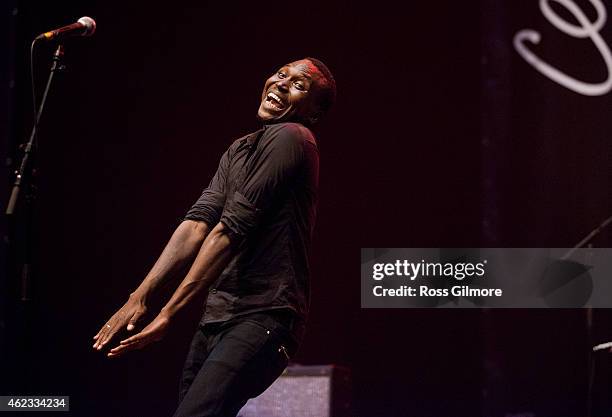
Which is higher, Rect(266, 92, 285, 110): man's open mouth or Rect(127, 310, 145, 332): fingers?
Rect(266, 92, 285, 110): man's open mouth

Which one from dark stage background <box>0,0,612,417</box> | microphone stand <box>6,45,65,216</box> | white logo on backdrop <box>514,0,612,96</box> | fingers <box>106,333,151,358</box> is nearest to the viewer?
fingers <box>106,333,151,358</box>

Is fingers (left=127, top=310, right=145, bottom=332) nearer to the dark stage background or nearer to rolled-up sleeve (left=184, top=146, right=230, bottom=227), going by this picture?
rolled-up sleeve (left=184, top=146, right=230, bottom=227)

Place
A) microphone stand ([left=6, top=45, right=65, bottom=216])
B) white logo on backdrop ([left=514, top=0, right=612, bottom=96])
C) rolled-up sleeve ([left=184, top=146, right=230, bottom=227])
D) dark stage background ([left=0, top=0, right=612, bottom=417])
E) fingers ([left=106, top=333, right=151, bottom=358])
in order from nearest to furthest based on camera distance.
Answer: fingers ([left=106, top=333, right=151, bottom=358])
rolled-up sleeve ([left=184, top=146, right=230, bottom=227])
microphone stand ([left=6, top=45, right=65, bottom=216])
dark stage background ([left=0, top=0, right=612, bottom=417])
white logo on backdrop ([left=514, top=0, right=612, bottom=96])

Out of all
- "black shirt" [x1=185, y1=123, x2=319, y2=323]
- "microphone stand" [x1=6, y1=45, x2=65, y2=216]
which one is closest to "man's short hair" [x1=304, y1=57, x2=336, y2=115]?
"black shirt" [x1=185, y1=123, x2=319, y2=323]

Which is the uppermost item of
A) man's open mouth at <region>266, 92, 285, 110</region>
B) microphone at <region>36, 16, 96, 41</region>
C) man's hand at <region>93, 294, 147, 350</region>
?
microphone at <region>36, 16, 96, 41</region>

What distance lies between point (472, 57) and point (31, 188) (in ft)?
10.2

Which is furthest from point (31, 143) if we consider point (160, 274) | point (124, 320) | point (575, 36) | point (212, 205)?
point (575, 36)

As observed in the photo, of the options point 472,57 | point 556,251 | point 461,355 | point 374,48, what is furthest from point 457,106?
point 461,355

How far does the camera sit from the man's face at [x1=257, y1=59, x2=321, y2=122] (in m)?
2.30

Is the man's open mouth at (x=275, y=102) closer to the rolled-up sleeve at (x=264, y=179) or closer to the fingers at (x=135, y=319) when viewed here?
the rolled-up sleeve at (x=264, y=179)

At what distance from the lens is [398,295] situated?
5.21 meters

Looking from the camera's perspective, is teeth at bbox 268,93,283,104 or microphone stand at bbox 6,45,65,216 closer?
teeth at bbox 268,93,283,104

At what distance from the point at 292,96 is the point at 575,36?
3.60 metres

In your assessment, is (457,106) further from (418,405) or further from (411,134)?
(418,405)
